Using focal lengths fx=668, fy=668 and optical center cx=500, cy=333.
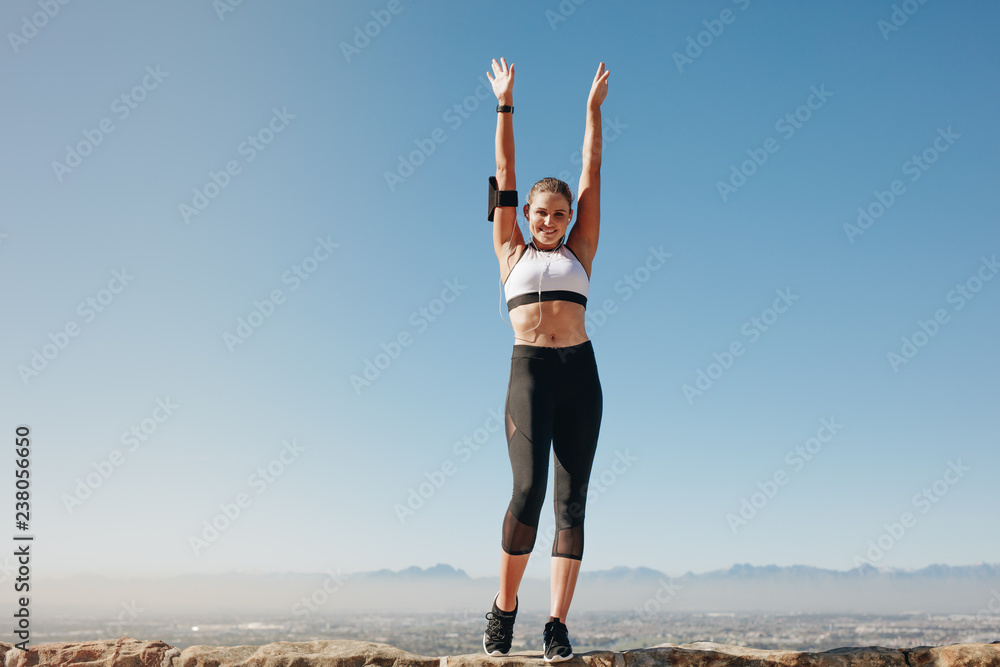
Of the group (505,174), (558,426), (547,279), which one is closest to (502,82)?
(505,174)

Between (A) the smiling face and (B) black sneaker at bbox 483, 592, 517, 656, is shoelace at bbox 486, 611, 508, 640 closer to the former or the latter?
(B) black sneaker at bbox 483, 592, 517, 656

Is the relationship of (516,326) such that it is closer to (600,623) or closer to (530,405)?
(530,405)

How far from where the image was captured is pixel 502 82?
4.39 m

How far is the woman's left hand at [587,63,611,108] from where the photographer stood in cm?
452

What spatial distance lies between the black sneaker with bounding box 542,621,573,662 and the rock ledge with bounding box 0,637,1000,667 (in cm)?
7

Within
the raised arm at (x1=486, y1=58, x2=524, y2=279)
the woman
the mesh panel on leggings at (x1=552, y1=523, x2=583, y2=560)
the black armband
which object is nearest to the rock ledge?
the woman

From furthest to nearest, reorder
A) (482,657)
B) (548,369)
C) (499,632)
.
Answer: (548,369) → (499,632) → (482,657)

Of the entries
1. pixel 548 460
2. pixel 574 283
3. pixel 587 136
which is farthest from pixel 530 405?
pixel 587 136

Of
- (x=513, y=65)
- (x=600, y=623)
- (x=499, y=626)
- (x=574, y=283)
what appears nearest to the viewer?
(x=499, y=626)

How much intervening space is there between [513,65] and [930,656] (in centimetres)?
449

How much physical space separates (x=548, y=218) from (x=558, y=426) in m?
1.31

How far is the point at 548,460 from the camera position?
153 inches

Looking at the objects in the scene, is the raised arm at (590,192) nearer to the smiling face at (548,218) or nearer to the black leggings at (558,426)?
the smiling face at (548,218)

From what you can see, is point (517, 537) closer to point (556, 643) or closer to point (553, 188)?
point (556, 643)
